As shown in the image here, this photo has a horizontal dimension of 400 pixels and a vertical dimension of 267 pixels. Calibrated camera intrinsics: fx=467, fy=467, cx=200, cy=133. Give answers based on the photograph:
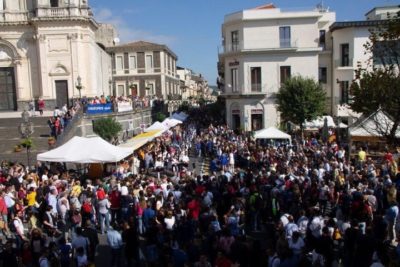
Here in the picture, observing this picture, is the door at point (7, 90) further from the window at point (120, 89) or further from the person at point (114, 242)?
the window at point (120, 89)

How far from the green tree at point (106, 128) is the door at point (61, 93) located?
24.7 ft

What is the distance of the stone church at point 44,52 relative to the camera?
33.4 meters

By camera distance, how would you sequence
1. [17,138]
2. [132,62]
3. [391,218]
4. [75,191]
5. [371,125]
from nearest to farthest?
1. [391,218]
2. [75,191]
3. [371,125]
4. [17,138]
5. [132,62]

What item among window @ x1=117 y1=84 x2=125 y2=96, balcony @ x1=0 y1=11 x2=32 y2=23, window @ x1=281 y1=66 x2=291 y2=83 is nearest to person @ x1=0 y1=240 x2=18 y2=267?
balcony @ x1=0 y1=11 x2=32 y2=23

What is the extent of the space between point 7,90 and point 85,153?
21546 millimetres

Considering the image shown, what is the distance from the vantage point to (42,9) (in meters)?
33.1

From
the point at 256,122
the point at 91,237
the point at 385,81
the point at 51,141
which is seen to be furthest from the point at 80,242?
the point at 256,122

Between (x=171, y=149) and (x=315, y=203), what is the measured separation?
1316 cm

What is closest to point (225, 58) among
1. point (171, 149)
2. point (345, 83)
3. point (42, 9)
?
point (345, 83)

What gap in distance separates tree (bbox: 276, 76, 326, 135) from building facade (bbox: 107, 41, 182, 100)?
30.5 m

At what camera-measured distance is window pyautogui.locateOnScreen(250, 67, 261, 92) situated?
132 feet

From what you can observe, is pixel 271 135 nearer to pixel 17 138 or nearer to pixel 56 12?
pixel 17 138

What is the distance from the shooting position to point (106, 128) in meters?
28.3

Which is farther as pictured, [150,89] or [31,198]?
[150,89]
